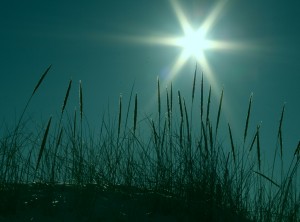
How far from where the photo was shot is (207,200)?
2.61 meters

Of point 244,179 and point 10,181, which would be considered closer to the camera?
point 10,181

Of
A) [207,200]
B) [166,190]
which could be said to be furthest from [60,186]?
[207,200]

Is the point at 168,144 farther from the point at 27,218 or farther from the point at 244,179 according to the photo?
the point at 27,218

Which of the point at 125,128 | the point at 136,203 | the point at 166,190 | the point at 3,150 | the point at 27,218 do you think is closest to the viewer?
the point at 27,218

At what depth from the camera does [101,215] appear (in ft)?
7.73

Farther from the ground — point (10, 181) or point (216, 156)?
point (216, 156)

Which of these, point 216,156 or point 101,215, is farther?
point 216,156

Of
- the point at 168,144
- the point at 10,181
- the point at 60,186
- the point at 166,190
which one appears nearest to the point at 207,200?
the point at 166,190

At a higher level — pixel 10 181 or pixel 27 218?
pixel 10 181

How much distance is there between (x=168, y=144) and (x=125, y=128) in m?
0.36

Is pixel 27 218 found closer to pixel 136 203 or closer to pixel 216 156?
pixel 136 203

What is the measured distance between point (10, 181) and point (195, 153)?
104 centimetres

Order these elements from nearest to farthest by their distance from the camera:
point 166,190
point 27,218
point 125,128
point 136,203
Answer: point 27,218
point 136,203
point 166,190
point 125,128

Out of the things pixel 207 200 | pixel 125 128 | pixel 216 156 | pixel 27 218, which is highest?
pixel 125 128
